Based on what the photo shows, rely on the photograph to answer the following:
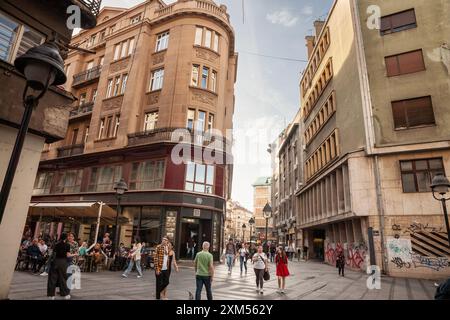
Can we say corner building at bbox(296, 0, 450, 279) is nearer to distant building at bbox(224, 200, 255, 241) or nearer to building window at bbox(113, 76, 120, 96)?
building window at bbox(113, 76, 120, 96)

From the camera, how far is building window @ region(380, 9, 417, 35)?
19797 millimetres

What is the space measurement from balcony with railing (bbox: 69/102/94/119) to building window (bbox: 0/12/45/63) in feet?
65.7

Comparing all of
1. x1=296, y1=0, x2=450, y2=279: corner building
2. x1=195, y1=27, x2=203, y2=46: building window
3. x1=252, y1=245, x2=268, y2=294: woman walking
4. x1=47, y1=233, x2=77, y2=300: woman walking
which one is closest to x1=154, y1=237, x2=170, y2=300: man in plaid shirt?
x1=47, y1=233, x2=77, y2=300: woman walking

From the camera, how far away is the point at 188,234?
21266 millimetres

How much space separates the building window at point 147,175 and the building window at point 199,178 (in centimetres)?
206

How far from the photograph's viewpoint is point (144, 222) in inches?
832

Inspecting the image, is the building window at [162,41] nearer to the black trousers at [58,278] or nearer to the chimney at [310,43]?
the chimney at [310,43]

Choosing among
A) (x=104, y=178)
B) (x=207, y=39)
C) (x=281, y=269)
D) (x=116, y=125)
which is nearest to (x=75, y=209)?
(x=104, y=178)

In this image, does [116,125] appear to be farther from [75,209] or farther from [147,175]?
[75,209]

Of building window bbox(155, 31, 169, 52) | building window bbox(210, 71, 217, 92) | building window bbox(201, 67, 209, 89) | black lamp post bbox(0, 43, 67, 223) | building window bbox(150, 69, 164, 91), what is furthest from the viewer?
building window bbox(155, 31, 169, 52)

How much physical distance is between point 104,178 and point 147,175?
479 cm

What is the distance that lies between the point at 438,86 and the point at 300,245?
2525 cm

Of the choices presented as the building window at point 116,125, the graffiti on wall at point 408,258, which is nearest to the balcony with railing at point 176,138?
the building window at point 116,125
